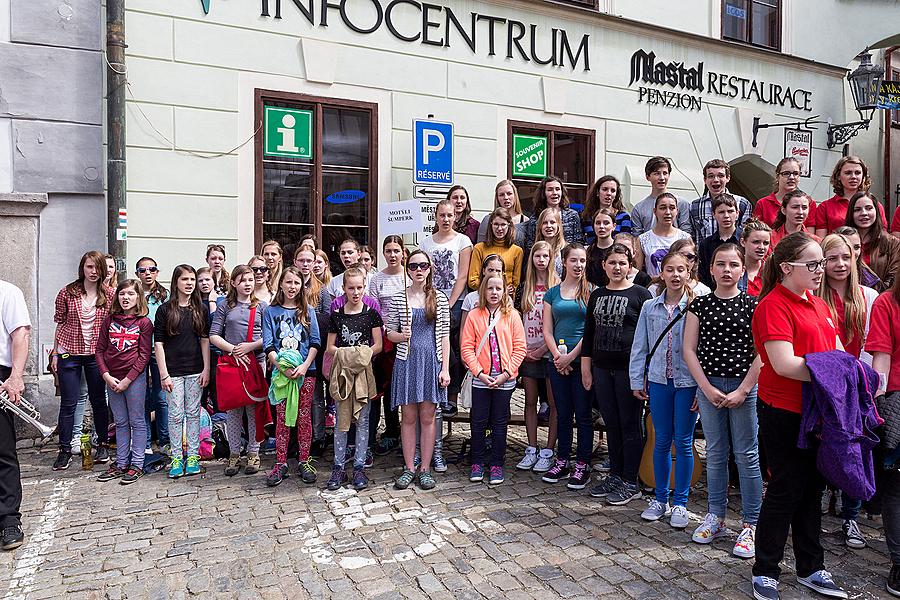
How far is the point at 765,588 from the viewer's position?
3521 millimetres

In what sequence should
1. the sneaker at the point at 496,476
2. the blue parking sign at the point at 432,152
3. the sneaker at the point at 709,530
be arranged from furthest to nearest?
the blue parking sign at the point at 432,152 → the sneaker at the point at 496,476 → the sneaker at the point at 709,530

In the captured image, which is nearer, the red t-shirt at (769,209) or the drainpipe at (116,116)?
the red t-shirt at (769,209)

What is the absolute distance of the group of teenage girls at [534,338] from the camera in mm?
4219

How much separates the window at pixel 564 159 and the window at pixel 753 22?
323 cm

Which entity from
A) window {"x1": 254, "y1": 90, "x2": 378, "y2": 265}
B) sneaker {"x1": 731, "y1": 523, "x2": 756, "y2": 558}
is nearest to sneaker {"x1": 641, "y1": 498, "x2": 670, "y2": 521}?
sneaker {"x1": 731, "y1": 523, "x2": 756, "y2": 558}

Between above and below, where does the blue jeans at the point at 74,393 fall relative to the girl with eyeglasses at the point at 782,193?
below

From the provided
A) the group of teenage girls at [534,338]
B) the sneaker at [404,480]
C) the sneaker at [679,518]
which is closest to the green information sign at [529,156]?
the group of teenage girls at [534,338]

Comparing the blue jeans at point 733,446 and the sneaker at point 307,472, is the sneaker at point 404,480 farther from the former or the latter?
the blue jeans at point 733,446

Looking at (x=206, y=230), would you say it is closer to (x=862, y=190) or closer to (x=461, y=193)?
(x=461, y=193)

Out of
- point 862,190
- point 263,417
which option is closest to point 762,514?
point 862,190

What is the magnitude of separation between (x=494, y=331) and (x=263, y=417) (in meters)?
2.06

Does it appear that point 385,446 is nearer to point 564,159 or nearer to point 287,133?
point 287,133

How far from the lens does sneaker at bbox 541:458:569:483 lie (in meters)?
5.48

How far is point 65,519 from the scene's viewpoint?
4.86 meters
